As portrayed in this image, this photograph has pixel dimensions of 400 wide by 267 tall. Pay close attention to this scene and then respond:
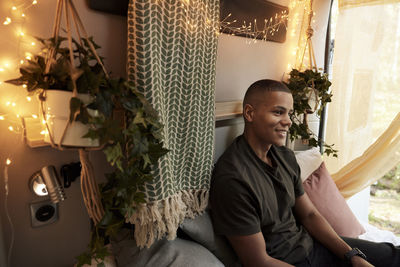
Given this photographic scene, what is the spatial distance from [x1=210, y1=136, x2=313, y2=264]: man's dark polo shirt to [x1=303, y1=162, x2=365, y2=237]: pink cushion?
361mm

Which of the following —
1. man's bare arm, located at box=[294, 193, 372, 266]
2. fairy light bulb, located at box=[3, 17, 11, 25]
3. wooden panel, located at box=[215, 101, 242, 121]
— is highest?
fairy light bulb, located at box=[3, 17, 11, 25]

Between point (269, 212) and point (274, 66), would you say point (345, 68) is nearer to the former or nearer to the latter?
point (274, 66)

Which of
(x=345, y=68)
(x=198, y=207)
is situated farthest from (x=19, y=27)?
(x=345, y=68)

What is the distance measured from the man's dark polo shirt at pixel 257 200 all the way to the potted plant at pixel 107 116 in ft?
1.31

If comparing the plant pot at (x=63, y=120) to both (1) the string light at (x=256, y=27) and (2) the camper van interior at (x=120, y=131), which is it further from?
(1) the string light at (x=256, y=27)

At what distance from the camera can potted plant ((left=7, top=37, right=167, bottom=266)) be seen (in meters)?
0.69

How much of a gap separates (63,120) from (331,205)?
1.69 m

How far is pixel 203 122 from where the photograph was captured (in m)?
1.21

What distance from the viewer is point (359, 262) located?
126 centimetres

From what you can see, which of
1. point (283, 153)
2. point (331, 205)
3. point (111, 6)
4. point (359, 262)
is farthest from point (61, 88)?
point (331, 205)

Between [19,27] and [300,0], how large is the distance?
1929 millimetres

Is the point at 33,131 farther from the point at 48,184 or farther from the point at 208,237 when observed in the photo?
the point at 208,237

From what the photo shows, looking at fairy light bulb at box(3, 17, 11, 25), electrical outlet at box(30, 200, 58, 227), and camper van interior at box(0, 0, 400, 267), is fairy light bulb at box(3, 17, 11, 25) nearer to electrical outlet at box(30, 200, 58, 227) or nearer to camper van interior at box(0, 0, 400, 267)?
camper van interior at box(0, 0, 400, 267)

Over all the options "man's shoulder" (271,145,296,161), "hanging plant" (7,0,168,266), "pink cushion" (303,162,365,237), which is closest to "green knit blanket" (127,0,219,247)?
"hanging plant" (7,0,168,266)
